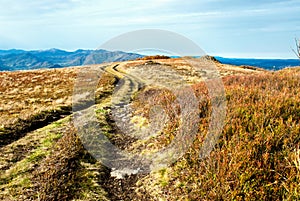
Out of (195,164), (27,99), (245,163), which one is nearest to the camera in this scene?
(245,163)

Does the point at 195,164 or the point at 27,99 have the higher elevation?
the point at 195,164

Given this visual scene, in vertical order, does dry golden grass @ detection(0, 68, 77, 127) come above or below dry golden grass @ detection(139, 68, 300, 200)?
below

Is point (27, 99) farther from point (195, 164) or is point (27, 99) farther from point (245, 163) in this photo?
point (245, 163)

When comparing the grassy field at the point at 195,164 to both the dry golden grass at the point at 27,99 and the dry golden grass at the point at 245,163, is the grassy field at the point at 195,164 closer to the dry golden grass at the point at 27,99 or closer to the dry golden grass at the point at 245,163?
the dry golden grass at the point at 245,163

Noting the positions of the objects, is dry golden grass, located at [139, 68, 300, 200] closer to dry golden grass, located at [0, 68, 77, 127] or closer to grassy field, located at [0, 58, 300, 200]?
grassy field, located at [0, 58, 300, 200]

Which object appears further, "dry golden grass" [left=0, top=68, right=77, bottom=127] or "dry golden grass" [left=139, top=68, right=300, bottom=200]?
"dry golden grass" [left=0, top=68, right=77, bottom=127]

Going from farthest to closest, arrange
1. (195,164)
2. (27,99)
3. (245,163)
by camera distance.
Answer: (27,99) < (195,164) < (245,163)

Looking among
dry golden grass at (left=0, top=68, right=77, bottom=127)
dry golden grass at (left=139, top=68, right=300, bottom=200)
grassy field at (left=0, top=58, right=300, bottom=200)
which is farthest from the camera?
dry golden grass at (left=0, top=68, right=77, bottom=127)

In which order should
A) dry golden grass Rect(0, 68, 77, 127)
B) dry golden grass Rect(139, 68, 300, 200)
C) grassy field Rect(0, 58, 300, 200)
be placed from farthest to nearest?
1. dry golden grass Rect(0, 68, 77, 127)
2. grassy field Rect(0, 58, 300, 200)
3. dry golden grass Rect(139, 68, 300, 200)

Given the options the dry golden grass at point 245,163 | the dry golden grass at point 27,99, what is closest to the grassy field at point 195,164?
the dry golden grass at point 245,163

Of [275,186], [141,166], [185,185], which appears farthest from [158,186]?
[275,186]

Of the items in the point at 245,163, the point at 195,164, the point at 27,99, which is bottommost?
the point at 27,99

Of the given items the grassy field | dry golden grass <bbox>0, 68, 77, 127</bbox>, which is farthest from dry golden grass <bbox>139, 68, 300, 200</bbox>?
dry golden grass <bbox>0, 68, 77, 127</bbox>

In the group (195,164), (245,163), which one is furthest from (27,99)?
(245,163)
